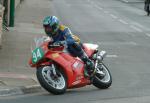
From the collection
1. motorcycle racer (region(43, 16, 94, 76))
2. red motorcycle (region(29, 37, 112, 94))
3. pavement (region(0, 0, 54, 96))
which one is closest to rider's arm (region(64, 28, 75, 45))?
motorcycle racer (region(43, 16, 94, 76))

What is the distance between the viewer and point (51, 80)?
11.0 meters

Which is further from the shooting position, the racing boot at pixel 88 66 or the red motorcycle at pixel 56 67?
the racing boot at pixel 88 66

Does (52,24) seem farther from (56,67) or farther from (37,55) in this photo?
(56,67)

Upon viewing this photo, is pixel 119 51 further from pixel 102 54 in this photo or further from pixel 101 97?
pixel 101 97

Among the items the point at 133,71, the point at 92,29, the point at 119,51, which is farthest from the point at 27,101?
the point at 92,29

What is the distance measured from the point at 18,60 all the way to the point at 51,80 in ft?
16.3

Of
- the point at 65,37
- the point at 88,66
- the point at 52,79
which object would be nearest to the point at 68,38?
the point at 65,37

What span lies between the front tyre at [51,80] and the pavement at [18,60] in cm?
77

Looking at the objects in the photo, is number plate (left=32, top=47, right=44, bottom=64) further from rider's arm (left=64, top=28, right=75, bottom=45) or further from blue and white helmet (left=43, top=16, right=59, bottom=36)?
rider's arm (left=64, top=28, right=75, bottom=45)

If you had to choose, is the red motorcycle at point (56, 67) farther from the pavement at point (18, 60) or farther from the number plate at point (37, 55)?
the pavement at point (18, 60)

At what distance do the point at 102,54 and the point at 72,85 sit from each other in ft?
4.01

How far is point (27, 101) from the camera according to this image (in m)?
10.5

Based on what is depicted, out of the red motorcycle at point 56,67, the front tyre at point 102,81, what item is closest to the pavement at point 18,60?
the red motorcycle at point 56,67

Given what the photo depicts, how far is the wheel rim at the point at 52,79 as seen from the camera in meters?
10.9
